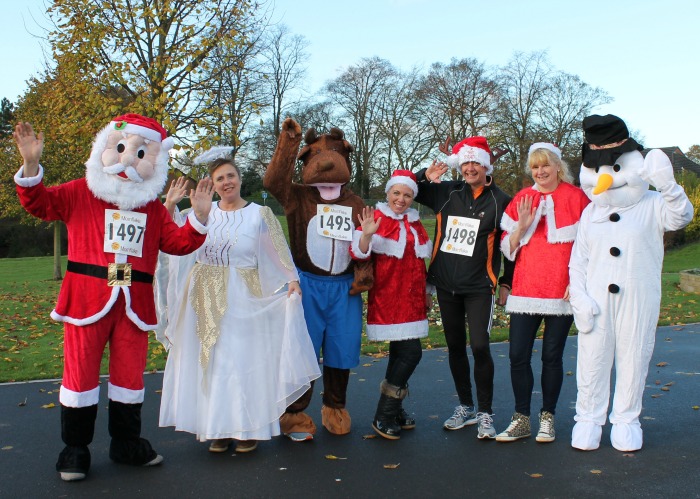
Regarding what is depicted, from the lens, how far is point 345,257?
5.22 metres

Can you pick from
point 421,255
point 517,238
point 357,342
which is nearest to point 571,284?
point 517,238

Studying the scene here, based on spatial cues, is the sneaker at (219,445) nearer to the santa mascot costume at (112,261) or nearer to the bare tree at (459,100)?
the santa mascot costume at (112,261)

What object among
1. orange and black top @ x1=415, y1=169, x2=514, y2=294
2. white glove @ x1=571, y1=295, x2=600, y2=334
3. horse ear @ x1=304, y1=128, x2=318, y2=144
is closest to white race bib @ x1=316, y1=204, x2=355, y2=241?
horse ear @ x1=304, y1=128, x2=318, y2=144

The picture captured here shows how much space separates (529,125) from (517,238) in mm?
32504

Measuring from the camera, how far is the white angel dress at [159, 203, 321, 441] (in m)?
4.59

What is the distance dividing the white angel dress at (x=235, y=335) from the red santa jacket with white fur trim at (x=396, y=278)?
597 millimetres

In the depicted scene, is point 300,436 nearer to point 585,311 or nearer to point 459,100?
point 585,311

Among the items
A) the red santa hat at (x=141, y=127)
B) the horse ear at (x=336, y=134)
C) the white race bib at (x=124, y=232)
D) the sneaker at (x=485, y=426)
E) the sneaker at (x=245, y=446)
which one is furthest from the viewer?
the horse ear at (x=336, y=134)

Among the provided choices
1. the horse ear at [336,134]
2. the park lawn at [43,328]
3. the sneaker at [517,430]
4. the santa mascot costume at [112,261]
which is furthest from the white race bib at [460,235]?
the park lawn at [43,328]

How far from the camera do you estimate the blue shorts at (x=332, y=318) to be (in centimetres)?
517

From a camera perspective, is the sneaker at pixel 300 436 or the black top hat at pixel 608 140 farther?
the sneaker at pixel 300 436

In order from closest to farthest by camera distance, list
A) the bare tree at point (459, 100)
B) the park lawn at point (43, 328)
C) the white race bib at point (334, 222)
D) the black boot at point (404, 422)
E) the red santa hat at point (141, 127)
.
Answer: the red santa hat at point (141, 127)
the white race bib at point (334, 222)
the black boot at point (404, 422)
the park lawn at point (43, 328)
the bare tree at point (459, 100)

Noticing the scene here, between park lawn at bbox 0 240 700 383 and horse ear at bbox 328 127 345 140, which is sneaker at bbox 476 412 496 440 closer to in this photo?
horse ear at bbox 328 127 345 140

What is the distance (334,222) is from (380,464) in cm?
181
